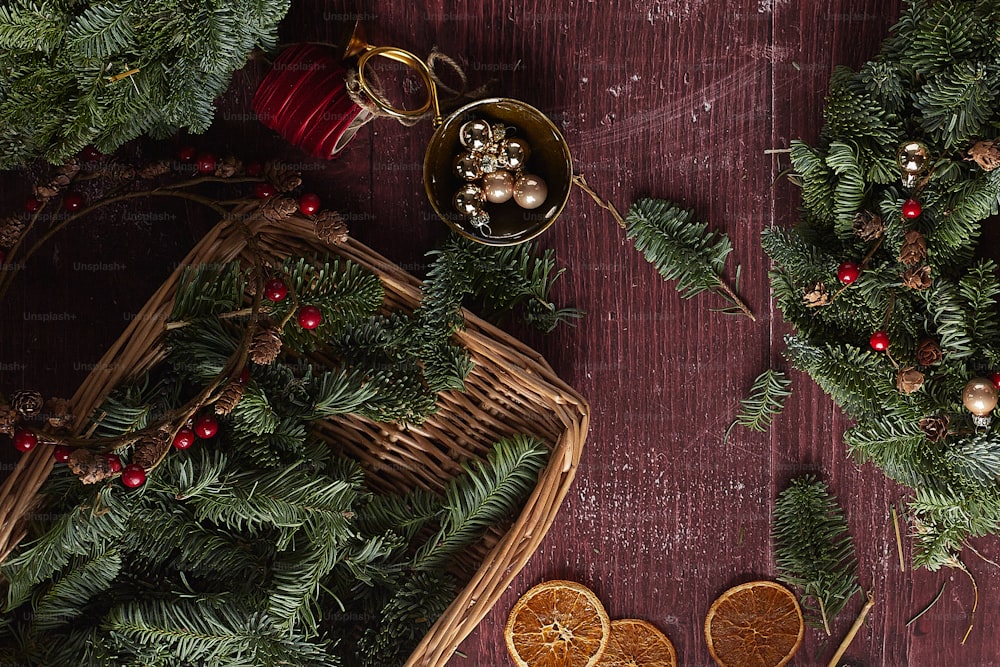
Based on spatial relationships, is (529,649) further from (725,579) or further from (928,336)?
(928,336)

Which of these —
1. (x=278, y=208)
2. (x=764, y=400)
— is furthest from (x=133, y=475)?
(x=764, y=400)

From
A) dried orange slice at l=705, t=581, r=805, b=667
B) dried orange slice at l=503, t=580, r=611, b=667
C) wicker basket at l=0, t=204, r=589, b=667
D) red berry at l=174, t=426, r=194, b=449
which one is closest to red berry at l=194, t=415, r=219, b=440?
red berry at l=174, t=426, r=194, b=449

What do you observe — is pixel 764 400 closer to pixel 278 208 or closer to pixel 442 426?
pixel 442 426

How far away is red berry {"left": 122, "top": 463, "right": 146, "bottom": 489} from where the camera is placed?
3.01 ft

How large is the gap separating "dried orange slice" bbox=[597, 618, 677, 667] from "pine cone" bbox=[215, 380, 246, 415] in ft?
2.24

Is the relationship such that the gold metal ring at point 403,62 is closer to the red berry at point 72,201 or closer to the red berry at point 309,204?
the red berry at point 309,204

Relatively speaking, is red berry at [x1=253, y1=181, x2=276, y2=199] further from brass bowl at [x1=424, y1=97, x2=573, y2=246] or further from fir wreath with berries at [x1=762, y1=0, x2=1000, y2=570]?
fir wreath with berries at [x1=762, y1=0, x2=1000, y2=570]

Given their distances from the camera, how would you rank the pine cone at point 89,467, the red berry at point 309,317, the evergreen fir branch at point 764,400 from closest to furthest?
the pine cone at point 89,467
the red berry at point 309,317
the evergreen fir branch at point 764,400

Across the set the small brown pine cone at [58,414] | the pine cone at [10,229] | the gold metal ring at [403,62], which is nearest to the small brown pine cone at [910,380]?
the gold metal ring at [403,62]

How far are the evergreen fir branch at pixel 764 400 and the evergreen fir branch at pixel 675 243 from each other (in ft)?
0.53

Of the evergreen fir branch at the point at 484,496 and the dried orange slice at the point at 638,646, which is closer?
the evergreen fir branch at the point at 484,496

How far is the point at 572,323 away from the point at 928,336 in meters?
0.48

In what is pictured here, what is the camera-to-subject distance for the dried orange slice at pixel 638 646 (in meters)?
1.27

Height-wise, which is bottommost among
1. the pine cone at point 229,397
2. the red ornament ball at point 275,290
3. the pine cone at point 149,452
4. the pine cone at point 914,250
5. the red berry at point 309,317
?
the pine cone at point 149,452
